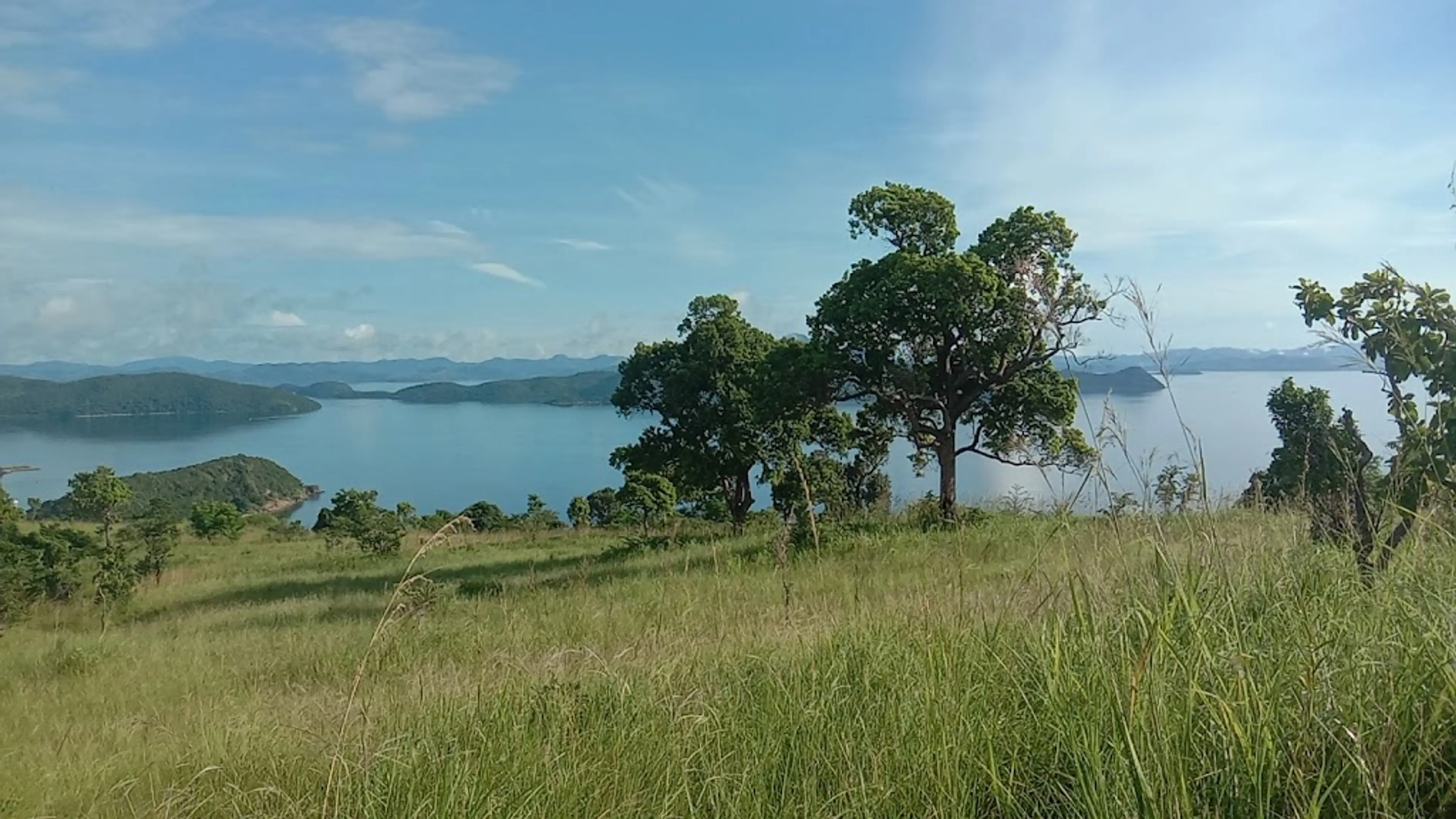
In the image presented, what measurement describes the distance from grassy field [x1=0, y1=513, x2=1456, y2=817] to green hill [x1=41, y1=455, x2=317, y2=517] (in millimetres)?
58826

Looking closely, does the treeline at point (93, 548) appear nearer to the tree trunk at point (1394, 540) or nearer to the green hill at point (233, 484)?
the tree trunk at point (1394, 540)

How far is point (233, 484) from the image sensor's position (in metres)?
70.4

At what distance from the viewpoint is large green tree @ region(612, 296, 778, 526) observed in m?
23.0

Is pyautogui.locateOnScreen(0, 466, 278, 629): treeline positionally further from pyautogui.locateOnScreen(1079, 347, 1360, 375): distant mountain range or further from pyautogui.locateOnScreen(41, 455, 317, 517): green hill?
pyautogui.locateOnScreen(41, 455, 317, 517): green hill

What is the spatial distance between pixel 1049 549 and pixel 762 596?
2303 mm

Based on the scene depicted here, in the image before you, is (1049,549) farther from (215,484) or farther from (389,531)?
(215,484)

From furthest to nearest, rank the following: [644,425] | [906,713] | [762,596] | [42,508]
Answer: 1. [42,508]
2. [644,425]
3. [762,596]
4. [906,713]

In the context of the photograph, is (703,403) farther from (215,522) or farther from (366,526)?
(215,522)

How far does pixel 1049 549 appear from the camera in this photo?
5699mm

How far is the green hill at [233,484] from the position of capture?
62.6 metres

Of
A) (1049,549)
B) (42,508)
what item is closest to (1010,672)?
(1049,549)

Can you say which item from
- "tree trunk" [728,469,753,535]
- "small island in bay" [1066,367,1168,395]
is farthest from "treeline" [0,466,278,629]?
"small island in bay" [1066,367,1168,395]

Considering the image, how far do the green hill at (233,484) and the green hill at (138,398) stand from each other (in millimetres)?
84801

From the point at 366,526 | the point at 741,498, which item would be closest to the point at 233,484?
the point at 366,526
